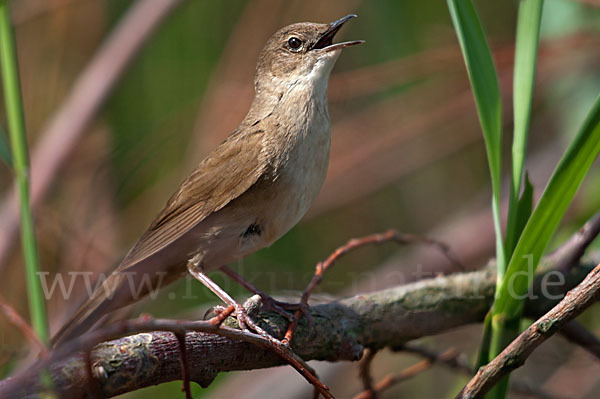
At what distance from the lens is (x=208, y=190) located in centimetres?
253

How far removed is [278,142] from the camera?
8.07 ft

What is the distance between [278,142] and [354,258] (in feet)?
6.40

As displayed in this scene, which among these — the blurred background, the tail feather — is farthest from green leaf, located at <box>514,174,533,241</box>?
the blurred background

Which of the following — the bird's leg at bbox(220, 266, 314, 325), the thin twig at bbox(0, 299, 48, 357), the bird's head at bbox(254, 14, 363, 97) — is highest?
the bird's head at bbox(254, 14, 363, 97)

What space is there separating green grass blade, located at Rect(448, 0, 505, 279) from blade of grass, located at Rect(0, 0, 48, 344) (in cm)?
113

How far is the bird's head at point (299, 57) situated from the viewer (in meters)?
2.71

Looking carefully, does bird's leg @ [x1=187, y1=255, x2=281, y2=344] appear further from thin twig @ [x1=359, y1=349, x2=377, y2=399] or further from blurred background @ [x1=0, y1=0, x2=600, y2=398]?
blurred background @ [x1=0, y1=0, x2=600, y2=398]

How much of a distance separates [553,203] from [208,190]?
1339mm

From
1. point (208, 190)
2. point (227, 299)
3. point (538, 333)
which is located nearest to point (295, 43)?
point (208, 190)

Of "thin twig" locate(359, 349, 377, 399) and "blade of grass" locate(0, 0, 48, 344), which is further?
"thin twig" locate(359, 349, 377, 399)

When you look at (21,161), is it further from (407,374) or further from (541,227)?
(407,374)

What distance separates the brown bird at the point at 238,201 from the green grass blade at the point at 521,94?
2.80 feet

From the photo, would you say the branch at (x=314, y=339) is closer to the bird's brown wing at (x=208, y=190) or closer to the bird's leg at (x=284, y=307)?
the bird's leg at (x=284, y=307)

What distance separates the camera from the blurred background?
3.61 meters
